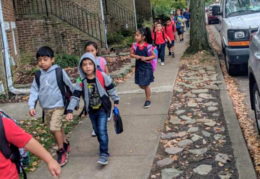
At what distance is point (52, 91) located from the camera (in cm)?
456

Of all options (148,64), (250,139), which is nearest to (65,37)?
(148,64)

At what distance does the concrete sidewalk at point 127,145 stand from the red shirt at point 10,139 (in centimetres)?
194

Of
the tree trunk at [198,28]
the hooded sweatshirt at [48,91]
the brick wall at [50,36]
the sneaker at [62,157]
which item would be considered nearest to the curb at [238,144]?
the sneaker at [62,157]

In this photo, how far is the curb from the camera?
4053 millimetres

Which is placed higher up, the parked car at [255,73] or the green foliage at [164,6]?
the green foliage at [164,6]

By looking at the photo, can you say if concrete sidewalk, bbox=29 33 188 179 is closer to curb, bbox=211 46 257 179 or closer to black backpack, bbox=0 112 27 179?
curb, bbox=211 46 257 179

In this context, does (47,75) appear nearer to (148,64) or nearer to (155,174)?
(155,174)

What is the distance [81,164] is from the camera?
4.64m

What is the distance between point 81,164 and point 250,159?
6.85 ft

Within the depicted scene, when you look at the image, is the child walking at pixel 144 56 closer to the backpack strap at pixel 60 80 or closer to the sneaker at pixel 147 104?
the sneaker at pixel 147 104

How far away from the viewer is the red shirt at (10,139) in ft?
7.69

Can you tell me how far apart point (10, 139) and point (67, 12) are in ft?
38.5

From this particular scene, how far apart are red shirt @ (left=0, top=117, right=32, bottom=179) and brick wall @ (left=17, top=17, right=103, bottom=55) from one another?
9.57 m

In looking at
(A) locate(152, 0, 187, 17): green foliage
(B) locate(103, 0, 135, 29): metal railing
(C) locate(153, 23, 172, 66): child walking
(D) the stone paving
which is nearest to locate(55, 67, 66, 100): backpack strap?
(D) the stone paving
